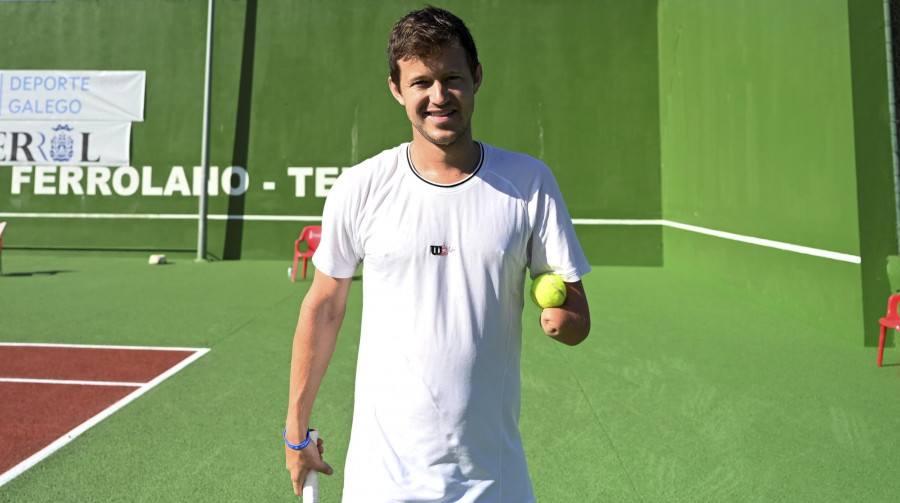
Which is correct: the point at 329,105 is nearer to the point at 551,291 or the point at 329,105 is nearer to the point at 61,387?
the point at 61,387

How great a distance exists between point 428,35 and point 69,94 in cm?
1347

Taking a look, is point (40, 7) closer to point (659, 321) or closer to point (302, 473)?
point (659, 321)

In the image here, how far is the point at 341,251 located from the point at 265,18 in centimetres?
1199

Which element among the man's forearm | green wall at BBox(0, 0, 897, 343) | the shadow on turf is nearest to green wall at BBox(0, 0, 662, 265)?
green wall at BBox(0, 0, 897, 343)

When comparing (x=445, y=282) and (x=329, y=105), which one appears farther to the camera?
(x=329, y=105)

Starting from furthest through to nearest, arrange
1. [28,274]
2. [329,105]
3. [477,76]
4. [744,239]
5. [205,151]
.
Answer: [329,105], [205,151], [28,274], [744,239], [477,76]

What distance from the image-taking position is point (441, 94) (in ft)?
4.32

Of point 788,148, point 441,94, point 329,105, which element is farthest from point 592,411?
point 329,105

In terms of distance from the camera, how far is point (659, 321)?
6.37 metres

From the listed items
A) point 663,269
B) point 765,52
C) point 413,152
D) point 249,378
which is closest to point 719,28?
point 765,52

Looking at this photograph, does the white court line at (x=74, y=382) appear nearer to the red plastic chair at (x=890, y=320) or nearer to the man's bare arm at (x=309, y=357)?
the man's bare arm at (x=309, y=357)

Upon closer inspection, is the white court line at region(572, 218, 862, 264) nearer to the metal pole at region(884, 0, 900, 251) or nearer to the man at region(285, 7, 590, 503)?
the metal pole at region(884, 0, 900, 251)

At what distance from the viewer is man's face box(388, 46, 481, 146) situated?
133 centimetres

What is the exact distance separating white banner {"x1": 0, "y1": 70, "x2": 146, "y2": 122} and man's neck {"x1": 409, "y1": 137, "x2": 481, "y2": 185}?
41.0ft
